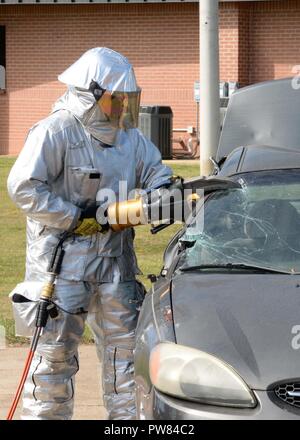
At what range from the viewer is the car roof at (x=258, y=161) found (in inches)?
210

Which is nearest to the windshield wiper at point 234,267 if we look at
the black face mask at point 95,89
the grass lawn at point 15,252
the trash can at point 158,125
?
the black face mask at point 95,89

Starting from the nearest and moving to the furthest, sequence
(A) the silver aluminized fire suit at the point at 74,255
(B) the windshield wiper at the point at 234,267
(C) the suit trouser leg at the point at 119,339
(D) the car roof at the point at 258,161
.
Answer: (B) the windshield wiper at the point at 234,267, (A) the silver aluminized fire suit at the point at 74,255, (C) the suit trouser leg at the point at 119,339, (D) the car roof at the point at 258,161

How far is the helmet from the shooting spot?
16.6ft

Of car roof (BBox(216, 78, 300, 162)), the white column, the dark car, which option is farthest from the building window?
the dark car

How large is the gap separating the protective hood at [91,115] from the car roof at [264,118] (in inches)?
72.5

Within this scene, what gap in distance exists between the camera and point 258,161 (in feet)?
17.8

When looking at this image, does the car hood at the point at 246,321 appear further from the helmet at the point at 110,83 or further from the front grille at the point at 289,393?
the helmet at the point at 110,83

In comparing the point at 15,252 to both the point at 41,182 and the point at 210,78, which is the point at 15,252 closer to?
the point at 210,78

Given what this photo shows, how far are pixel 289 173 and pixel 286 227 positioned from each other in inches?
18.6

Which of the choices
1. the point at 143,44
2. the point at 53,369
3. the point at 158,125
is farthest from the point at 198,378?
the point at 143,44

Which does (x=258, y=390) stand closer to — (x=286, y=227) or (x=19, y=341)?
(x=286, y=227)

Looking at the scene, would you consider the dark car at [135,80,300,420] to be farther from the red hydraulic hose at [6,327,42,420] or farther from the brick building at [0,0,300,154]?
the brick building at [0,0,300,154]

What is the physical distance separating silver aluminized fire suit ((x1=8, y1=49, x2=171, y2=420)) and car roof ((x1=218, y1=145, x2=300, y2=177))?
1.17ft

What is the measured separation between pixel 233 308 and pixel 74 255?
4.00 ft
